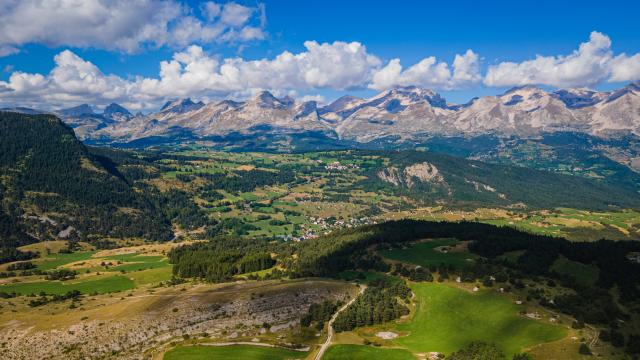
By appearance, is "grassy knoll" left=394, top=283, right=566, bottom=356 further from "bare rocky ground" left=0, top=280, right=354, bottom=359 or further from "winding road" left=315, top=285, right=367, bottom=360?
"bare rocky ground" left=0, top=280, right=354, bottom=359

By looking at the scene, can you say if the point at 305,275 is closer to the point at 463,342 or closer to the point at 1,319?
the point at 463,342

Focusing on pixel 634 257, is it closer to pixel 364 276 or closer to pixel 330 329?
pixel 364 276

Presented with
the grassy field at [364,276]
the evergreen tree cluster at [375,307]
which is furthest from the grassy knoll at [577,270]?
the grassy field at [364,276]

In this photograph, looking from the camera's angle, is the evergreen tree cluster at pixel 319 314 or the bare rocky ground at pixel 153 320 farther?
the evergreen tree cluster at pixel 319 314

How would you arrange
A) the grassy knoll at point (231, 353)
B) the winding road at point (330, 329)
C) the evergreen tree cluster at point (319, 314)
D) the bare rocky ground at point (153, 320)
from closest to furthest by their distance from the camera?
the grassy knoll at point (231, 353), the winding road at point (330, 329), the bare rocky ground at point (153, 320), the evergreen tree cluster at point (319, 314)

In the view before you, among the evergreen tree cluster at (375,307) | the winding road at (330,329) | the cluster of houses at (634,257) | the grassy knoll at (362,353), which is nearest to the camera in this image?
the grassy knoll at (362,353)

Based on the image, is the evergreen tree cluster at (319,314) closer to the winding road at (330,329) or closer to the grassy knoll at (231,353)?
the winding road at (330,329)

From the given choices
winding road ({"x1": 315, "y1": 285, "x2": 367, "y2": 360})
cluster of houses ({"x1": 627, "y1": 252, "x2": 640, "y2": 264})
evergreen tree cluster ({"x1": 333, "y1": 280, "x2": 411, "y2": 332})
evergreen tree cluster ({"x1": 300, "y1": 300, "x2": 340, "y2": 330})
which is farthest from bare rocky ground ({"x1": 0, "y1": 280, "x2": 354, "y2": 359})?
cluster of houses ({"x1": 627, "y1": 252, "x2": 640, "y2": 264})
